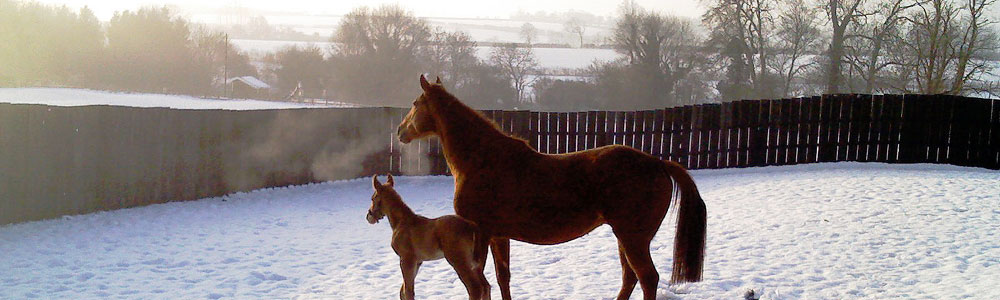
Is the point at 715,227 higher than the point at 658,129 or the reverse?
the reverse

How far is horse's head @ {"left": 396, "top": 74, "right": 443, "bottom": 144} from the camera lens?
5.36m

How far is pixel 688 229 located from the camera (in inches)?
208

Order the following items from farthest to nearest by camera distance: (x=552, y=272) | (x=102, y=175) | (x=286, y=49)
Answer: (x=286, y=49) < (x=102, y=175) < (x=552, y=272)

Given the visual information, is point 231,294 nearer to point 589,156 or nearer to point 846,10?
point 589,156

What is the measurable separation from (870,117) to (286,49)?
46.9 meters

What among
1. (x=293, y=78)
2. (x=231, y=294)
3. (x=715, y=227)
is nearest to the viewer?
(x=231, y=294)

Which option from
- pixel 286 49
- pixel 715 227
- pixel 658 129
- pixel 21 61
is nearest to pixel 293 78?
pixel 286 49

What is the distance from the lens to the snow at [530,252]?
6.37m

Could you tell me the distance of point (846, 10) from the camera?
3444 cm

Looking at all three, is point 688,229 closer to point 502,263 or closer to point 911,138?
point 502,263

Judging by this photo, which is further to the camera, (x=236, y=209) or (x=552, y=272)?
(x=236, y=209)

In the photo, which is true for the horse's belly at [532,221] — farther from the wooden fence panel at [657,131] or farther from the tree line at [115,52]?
the tree line at [115,52]

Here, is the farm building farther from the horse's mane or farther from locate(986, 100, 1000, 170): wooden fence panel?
the horse's mane

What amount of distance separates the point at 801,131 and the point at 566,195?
11175 millimetres
